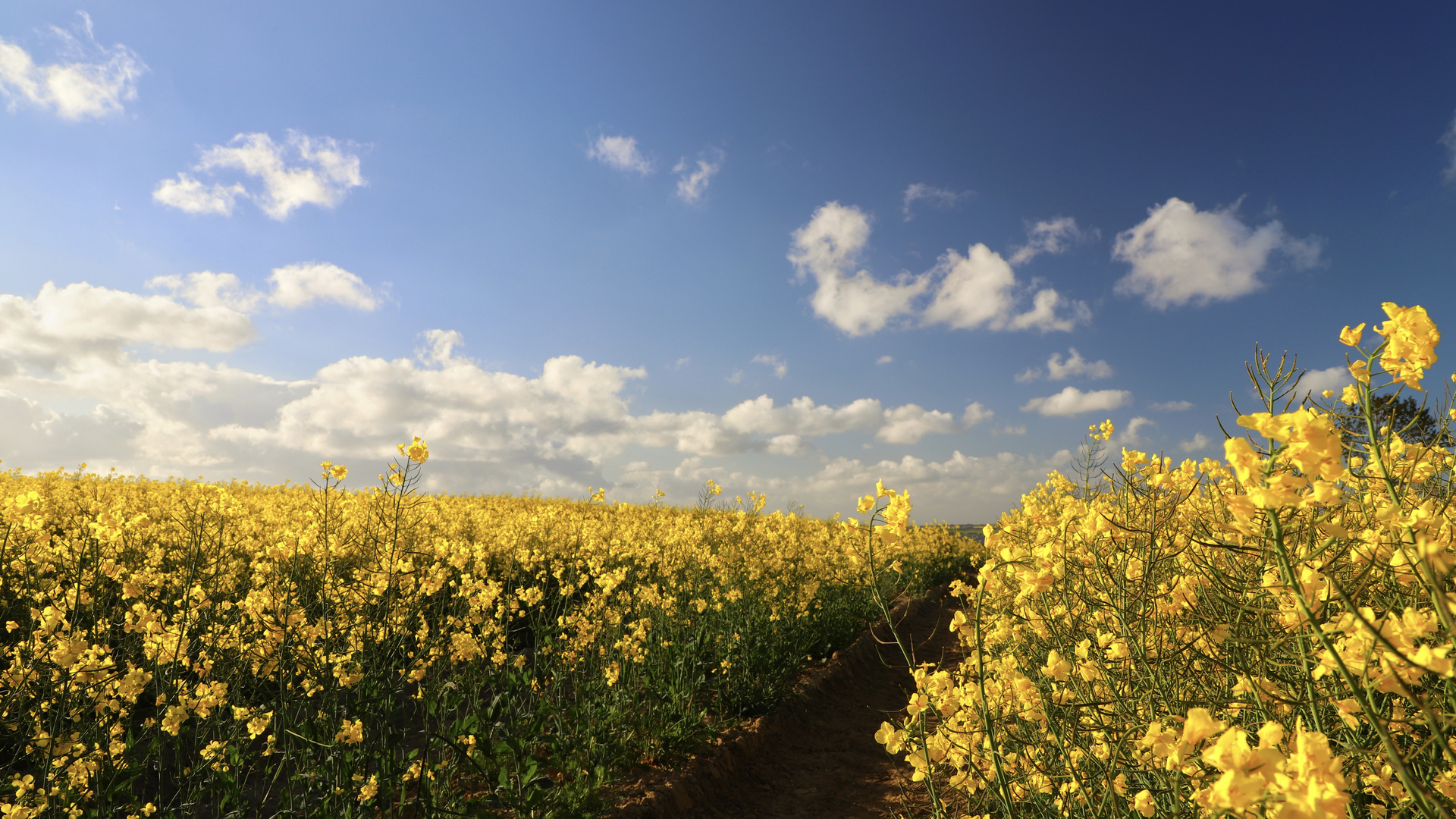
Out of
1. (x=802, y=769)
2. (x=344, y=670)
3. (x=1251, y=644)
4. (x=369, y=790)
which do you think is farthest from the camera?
(x=802, y=769)

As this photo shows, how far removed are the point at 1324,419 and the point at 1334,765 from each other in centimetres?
47

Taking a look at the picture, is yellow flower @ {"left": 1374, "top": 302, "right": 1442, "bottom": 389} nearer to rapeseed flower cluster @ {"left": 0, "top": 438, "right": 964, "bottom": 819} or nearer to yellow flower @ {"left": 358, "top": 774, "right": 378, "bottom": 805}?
rapeseed flower cluster @ {"left": 0, "top": 438, "right": 964, "bottom": 819}

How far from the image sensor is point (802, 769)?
521 cm

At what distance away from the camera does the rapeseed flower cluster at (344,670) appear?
2.97 meters

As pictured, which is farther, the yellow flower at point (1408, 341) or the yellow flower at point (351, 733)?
the yellow flower at point (351, 733)

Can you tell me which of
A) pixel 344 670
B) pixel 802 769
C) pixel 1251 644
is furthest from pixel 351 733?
pixel 802 769

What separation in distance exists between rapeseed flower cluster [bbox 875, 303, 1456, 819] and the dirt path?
3.52ft

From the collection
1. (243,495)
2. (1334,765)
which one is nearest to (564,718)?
(1334,765)

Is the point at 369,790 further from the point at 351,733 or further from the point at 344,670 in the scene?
the point at 344,670

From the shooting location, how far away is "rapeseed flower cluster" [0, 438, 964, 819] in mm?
2971

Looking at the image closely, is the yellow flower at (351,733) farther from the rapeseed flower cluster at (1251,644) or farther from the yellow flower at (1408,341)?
the yellow flower at (1408,341)

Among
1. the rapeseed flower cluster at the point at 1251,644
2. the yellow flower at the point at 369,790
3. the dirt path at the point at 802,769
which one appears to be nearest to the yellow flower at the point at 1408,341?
the rapeseed flower cluster at the point at 1251,644

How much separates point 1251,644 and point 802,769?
4.64 meters

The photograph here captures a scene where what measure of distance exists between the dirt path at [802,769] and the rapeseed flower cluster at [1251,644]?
1072mm
